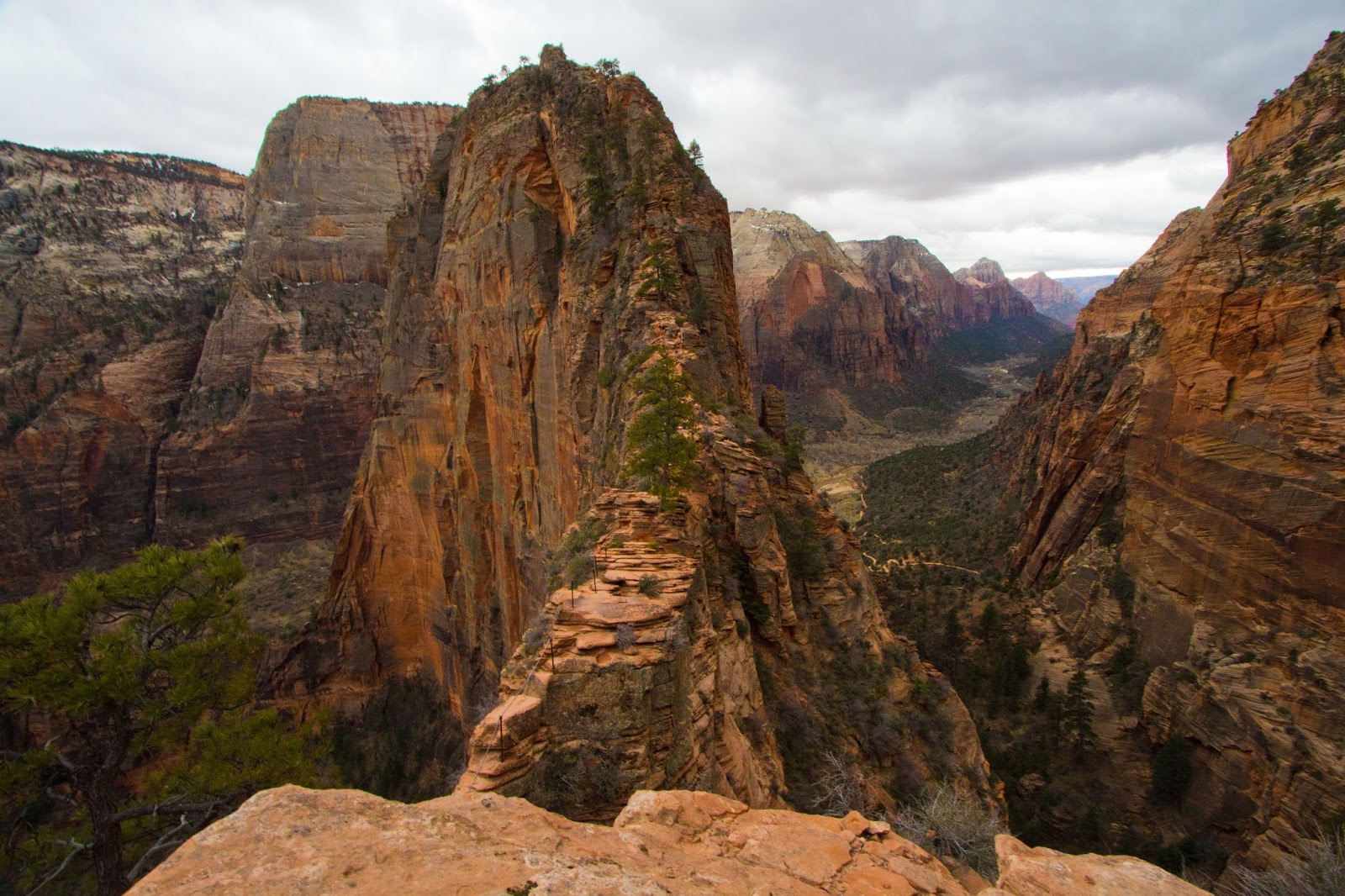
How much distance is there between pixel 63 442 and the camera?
4769 centimetres

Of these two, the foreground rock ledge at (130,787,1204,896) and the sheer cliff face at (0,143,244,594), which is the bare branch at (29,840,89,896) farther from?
the sheer cliff face at (0,143,244,594)

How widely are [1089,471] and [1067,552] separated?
14.3ft

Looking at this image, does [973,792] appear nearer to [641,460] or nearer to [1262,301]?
[641,460]

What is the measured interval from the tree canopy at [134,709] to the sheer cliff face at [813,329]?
348ft

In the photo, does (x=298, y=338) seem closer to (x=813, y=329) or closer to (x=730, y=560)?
(x=730, y=560)

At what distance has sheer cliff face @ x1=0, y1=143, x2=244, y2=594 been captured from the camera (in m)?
46.9

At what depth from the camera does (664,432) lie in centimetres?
1340

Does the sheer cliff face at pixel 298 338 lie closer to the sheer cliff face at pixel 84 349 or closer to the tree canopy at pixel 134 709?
the sheer cliff face at pixel 84 349

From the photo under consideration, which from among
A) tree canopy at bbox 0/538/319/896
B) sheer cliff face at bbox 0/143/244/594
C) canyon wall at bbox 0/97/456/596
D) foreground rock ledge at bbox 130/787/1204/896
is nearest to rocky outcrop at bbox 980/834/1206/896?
foreground rock ledge at bbox 130/787/1204/896

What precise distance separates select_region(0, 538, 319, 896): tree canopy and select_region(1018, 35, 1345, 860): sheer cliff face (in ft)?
84.9

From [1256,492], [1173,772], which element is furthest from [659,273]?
[1173,772]

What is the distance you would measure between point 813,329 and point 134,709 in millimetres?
116365

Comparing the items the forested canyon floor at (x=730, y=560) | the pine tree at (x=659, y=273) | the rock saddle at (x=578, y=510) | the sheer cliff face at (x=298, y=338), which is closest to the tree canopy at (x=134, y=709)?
the forested canyon floor at (x=730, y=560)

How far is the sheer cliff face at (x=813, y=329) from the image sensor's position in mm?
117062
